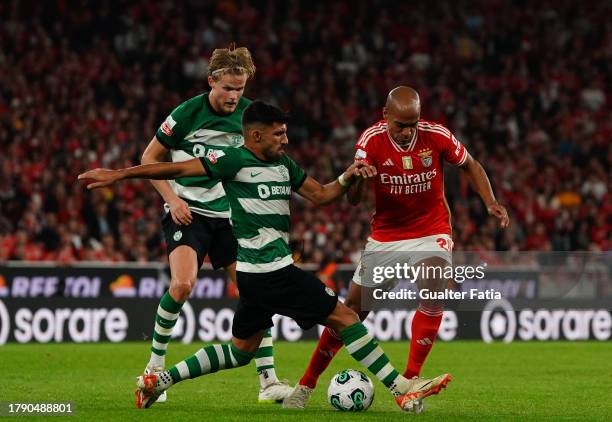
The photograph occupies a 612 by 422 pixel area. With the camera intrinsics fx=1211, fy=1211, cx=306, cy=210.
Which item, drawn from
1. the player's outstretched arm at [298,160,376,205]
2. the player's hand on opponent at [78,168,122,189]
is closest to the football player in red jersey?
the player's outstretched arm at [298,160,376,205]

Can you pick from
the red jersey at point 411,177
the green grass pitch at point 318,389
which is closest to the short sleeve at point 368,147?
the red jersey at point 411,177

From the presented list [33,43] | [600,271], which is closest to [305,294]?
[600,271]

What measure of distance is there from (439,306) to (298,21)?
18649 mm

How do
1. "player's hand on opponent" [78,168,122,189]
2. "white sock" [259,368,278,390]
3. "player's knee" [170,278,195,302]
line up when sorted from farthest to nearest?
1. "white sock" [259,368,278,390]
2. "player's knee" [170,278,195,302]
3. "player's hand on opponent" [78,168,122,189]

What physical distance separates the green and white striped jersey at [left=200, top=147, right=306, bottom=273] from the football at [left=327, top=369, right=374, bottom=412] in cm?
95

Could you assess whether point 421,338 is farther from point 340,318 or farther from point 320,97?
point 320,97

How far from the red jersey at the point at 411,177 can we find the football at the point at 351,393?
1.16 meters

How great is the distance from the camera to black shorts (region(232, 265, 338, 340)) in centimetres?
A: 736

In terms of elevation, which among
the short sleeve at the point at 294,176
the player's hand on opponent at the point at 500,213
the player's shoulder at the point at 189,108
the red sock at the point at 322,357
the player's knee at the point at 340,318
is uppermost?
the player's shoulder at the point at 189,108

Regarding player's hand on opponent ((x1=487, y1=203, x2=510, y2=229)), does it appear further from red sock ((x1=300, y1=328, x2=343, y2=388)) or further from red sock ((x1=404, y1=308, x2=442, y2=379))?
red sock ((x1=300, y1=328, x2=343, y2=388))

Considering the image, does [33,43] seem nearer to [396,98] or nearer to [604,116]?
[604,116]

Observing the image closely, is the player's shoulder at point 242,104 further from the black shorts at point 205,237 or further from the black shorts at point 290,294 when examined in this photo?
the black shorts at point 290,294

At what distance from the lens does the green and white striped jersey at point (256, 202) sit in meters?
7.39

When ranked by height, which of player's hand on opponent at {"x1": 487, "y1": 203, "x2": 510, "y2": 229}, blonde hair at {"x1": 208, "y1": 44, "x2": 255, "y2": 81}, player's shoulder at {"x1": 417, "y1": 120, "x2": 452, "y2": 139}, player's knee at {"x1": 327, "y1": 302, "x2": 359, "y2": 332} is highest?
blonde hair at {"x1": 208, "y1": 44, "x2": 255, "y2": 81}
